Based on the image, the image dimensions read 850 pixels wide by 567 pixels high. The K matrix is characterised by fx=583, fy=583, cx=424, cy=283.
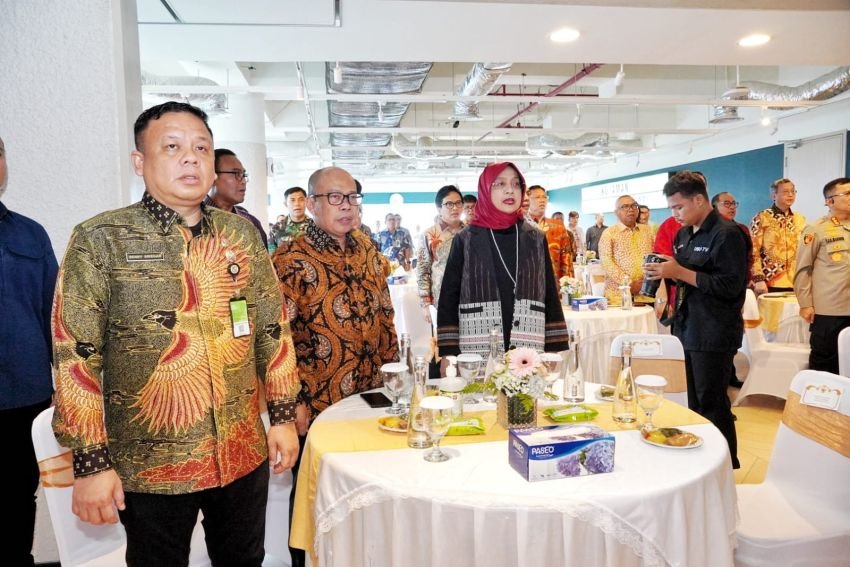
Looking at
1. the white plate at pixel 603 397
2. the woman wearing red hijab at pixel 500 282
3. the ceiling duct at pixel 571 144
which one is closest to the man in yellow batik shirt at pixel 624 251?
the woman wearing red hijab at pixel 500 282

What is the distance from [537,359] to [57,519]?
1.51 m

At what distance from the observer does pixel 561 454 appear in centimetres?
151

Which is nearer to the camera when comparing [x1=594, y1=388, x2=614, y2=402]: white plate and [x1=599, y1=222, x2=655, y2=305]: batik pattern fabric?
[x1=594, y1=388, x2=614, y2=402]: white plate

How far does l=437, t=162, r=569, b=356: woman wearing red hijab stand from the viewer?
2604 mm

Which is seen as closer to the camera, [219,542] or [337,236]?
[219,542]

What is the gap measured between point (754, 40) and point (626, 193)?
14052mm

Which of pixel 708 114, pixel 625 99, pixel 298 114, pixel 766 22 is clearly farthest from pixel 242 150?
pixel 708 114

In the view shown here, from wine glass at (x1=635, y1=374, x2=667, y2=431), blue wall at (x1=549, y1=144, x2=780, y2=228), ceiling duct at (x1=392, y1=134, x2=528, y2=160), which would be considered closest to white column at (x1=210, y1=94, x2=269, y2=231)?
ceiling duct at (x1=392, y1=134, x2=528, y2=160)

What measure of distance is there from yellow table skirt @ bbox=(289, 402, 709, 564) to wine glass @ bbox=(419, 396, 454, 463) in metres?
0.12

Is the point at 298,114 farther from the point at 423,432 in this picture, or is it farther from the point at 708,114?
the point at 423,432

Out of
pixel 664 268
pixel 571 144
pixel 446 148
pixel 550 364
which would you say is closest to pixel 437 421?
pixel 550 364

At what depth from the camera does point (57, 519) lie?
1.73 metres

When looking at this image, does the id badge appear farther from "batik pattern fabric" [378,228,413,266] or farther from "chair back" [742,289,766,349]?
"batik pattern fabric" [378,228,413,266]

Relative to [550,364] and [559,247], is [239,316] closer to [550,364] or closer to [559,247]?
[550,364]
